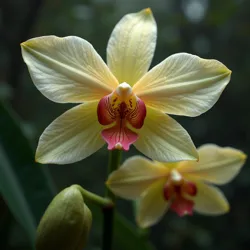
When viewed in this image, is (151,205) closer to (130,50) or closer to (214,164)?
(214,164)

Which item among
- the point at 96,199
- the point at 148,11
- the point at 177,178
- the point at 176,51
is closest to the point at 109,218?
the point at 96,199

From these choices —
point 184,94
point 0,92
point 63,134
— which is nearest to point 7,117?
point 63,134

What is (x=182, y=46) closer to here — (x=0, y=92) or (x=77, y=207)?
(x=0, y=92)

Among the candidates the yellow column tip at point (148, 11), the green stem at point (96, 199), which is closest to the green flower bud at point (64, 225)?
the green stem at point (96, 199)

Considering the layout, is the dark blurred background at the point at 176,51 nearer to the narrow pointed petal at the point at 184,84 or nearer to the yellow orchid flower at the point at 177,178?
the yellow orchid flower at the point at 177,178

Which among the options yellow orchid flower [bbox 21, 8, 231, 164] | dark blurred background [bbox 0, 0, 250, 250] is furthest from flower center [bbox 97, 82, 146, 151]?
dark blurred background [bbox 0, 0, 250, 250]
